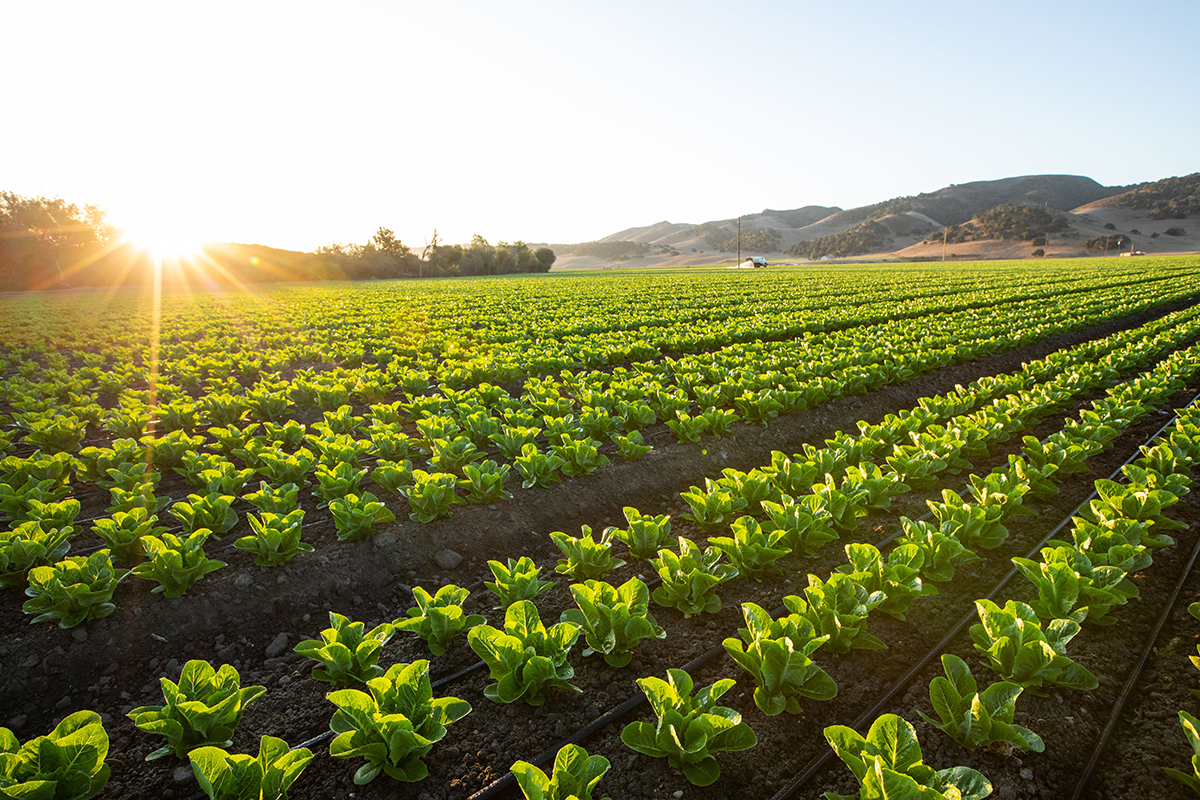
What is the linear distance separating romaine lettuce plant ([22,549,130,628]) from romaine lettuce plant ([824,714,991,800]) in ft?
16.0

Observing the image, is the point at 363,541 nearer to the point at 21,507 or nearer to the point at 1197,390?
the point at 21,507

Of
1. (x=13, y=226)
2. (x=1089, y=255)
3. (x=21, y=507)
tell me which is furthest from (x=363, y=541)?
(x=1089, y=255)

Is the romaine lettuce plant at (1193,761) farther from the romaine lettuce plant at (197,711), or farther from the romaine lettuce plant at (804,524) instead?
the romaine lettuce plant at (197,711)

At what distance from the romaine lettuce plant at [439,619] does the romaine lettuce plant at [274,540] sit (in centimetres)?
158

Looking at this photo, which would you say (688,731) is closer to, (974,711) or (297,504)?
(974,711)

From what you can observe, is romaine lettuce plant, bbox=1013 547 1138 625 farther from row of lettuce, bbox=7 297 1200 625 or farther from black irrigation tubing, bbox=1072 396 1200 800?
row of lettuce, bbox=7 297 1200 625

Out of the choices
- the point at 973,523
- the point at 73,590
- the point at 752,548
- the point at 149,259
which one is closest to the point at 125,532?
the point at 73,590

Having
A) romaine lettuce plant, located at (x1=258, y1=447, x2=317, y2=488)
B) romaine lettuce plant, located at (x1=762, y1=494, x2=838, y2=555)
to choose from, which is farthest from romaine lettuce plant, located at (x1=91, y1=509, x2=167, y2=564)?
romaine lettuce plant, located at (x1=762, y1=494, x2=838, y2=555)

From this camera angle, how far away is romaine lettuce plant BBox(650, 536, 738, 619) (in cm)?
396

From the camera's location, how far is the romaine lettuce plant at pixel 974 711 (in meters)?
2.71

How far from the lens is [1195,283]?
29406 millimetres

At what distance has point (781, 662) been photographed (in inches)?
121

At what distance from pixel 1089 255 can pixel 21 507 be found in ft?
412

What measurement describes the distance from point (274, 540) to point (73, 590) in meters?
1.22
